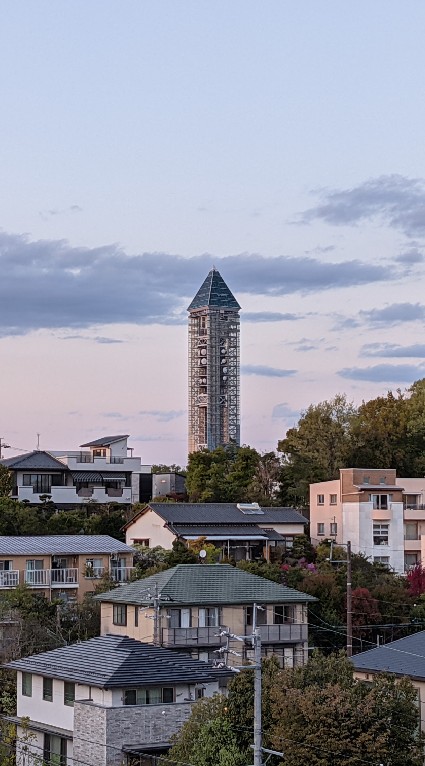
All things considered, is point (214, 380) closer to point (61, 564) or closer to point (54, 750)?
point (61, 564)

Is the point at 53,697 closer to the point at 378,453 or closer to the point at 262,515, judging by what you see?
the point at 262,515

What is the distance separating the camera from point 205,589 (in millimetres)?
38500

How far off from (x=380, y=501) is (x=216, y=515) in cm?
942

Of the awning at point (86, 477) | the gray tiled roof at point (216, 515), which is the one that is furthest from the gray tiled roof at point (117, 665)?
the awning at point (86, 477)

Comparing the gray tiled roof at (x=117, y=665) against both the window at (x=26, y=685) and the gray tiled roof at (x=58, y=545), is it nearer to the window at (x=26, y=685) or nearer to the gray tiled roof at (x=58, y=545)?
the window at (x=26, y=685)

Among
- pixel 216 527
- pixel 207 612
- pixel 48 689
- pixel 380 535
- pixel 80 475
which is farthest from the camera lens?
pixel 80 475

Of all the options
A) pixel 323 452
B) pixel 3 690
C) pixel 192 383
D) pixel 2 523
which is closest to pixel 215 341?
pixel 192 383

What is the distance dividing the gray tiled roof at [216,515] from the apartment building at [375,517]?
354 centimetres

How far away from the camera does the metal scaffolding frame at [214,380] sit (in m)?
122

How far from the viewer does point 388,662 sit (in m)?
30.3

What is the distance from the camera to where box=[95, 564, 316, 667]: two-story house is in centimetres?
3725

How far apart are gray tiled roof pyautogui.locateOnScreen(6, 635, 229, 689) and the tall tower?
9077cm

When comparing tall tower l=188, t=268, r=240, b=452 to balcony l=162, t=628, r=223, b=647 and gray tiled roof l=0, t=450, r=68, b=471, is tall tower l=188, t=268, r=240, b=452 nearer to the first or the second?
gray tiled roof l=0, t=450, r=68, b=471

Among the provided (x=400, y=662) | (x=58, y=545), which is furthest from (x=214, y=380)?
(x=400, y=662)
